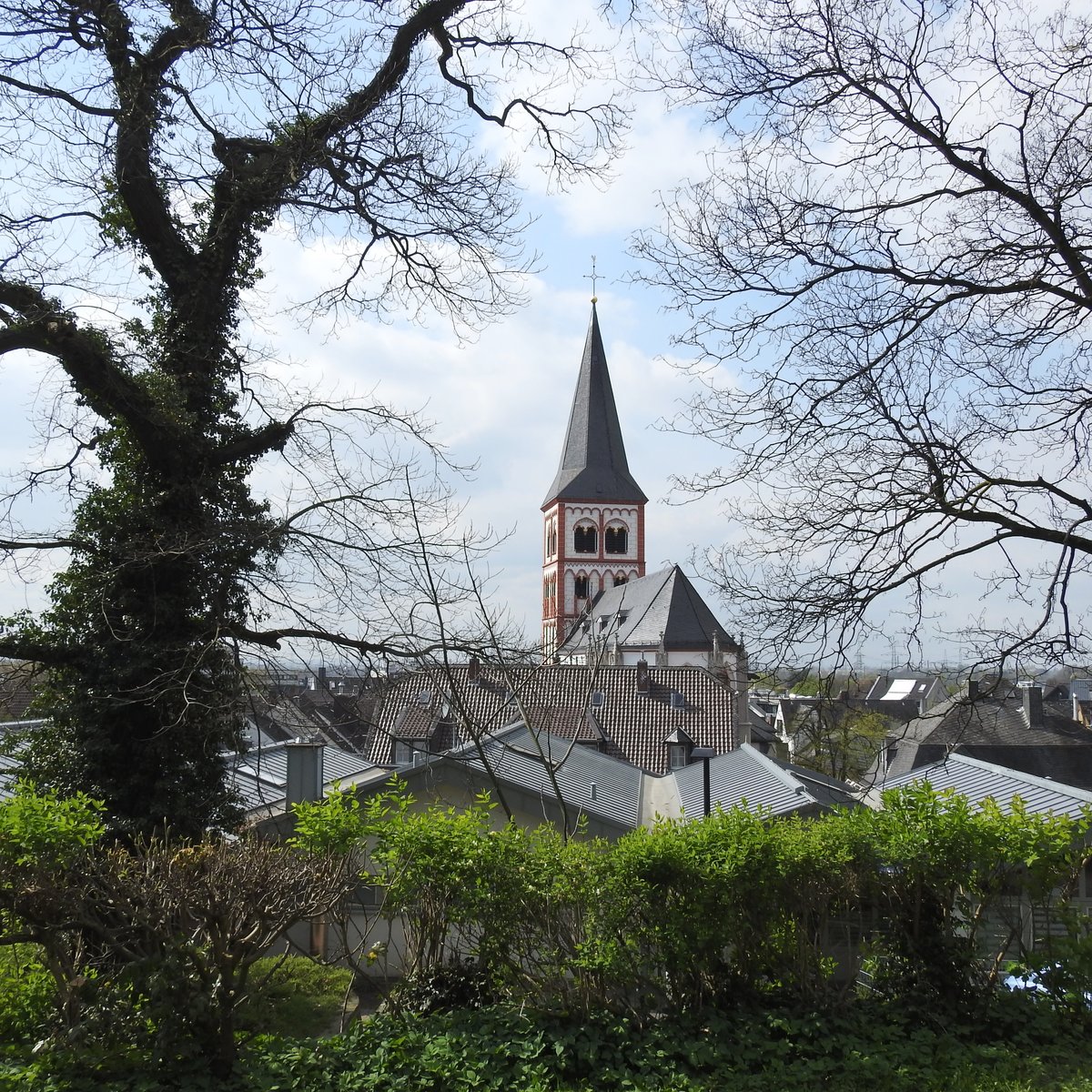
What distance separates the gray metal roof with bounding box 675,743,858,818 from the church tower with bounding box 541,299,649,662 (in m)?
53.4

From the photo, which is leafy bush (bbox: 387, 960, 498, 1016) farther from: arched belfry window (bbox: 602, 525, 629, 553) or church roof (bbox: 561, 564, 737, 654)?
arched belfry window (bbox: 602, 525, 629, 553)

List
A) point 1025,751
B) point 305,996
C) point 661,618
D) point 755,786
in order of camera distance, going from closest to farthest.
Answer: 1. point 305,996
2. point 755,786
3. point 1025,751
4. point 661,618

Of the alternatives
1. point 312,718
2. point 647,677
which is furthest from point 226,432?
point 647,677

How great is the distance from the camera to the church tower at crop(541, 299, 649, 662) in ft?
249

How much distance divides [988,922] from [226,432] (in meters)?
8.16

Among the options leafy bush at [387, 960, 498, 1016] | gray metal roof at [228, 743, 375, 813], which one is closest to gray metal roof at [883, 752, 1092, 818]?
gray metal roof at [228, 743, 375, 813]

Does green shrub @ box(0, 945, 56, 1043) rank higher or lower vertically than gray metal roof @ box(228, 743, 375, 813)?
lower

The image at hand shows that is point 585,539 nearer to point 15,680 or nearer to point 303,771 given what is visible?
point 303,771

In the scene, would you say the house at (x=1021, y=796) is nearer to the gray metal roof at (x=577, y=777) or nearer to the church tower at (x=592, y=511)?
the gray metal roof at (x=577, y=777)

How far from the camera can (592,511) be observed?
3095 inches

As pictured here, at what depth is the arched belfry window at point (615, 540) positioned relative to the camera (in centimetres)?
7950

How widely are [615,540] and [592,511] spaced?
10.4 ft

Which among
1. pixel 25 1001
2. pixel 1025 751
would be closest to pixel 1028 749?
pixel 1025 751

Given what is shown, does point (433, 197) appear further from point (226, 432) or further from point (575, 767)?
point (575, 767)
